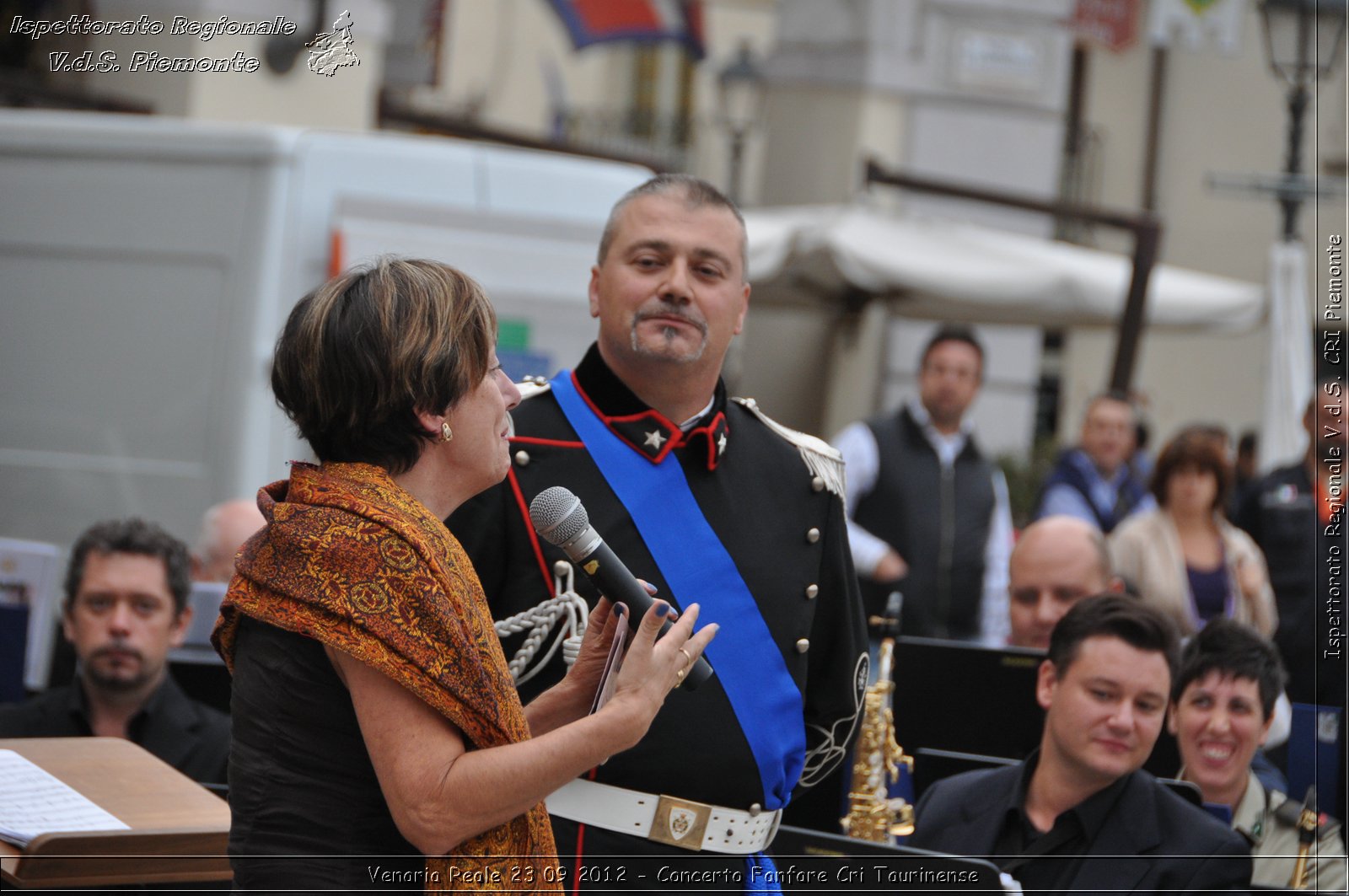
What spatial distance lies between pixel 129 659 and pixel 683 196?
2116 mm

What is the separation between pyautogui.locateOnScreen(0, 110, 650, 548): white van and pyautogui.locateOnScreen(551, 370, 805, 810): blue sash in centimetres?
344

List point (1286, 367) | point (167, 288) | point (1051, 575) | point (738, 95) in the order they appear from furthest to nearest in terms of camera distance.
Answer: point (738, 95) → point (1286, 367) → point (167, 288) → point (1051, 575)

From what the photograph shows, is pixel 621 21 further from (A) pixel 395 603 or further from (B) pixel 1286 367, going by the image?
(A) pixel 395 603

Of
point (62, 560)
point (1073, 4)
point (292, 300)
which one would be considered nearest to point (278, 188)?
point (292, 300)

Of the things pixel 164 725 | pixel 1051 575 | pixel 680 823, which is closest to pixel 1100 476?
pixel 1051 575

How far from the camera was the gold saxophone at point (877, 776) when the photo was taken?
3.54 metres

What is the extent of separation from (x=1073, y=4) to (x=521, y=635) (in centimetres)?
993

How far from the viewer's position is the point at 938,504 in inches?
265

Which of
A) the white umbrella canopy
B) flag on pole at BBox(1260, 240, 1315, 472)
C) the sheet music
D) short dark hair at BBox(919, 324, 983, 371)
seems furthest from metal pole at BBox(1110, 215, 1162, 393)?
the sheet music

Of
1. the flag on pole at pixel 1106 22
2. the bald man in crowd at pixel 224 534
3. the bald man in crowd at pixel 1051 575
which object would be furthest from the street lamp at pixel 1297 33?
the bald man in crowd at pixel 224 534

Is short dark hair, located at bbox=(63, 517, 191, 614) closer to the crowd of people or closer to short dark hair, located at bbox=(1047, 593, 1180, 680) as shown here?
the crowd of people

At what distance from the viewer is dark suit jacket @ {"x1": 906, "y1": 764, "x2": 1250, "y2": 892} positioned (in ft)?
11.1

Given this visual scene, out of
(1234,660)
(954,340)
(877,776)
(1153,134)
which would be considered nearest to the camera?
(877,776)

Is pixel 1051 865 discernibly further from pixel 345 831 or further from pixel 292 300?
pixel 292 300
